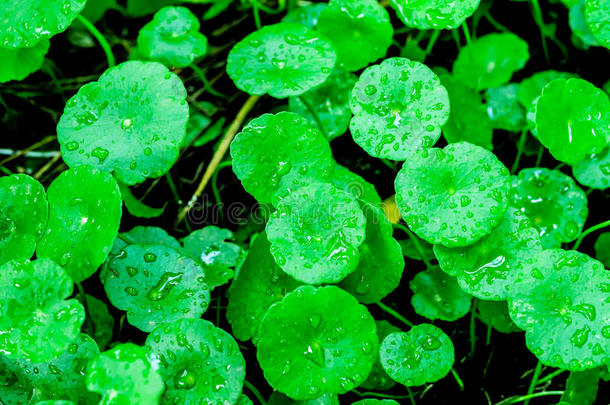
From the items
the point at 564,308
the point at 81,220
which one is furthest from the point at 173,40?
the point at 564,308

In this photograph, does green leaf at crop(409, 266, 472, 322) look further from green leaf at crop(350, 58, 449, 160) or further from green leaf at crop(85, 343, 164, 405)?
green leaf at crop(85, 343, 164, 405)

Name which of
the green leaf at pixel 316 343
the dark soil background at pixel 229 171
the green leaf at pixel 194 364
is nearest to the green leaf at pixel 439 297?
the dark soil background at pixel 229 171

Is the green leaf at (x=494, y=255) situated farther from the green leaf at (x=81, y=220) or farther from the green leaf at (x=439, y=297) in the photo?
the green leaf at (x=81, y=220)

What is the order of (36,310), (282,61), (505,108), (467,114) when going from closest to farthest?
(36,310) < (282,61) < (467,114) < (505,108)

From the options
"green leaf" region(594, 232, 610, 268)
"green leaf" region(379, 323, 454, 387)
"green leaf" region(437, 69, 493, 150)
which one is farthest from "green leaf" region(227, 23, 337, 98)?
"green leaf" region(594, 232, 610, 268)

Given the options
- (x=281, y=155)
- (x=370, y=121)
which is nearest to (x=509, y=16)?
(x=370, y=121)

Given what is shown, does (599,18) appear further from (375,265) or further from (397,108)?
(375,265)

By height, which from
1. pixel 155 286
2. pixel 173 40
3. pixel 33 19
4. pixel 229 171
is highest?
pixel 33 19
